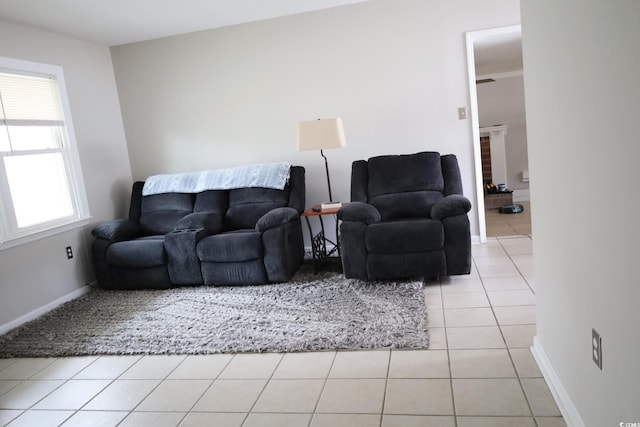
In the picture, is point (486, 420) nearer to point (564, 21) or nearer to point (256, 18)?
point (564, 21)

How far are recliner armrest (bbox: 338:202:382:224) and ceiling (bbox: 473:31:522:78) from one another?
208 cm

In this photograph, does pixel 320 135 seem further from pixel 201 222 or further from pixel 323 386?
pixel 323 386

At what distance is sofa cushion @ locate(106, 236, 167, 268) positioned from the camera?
405 centimetres

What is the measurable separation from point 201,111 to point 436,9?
250 centimetres

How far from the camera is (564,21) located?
159cm

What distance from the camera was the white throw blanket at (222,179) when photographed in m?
4.41

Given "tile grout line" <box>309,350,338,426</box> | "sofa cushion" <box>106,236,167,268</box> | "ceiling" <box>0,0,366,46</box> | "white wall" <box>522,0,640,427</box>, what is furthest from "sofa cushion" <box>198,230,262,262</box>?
"white wall" <box>522,0,640,427</box>

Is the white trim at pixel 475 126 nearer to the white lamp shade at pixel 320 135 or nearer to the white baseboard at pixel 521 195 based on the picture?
the white lamp shade at pixel 320 135

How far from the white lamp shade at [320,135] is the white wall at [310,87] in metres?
0.82

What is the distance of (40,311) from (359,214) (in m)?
2.69

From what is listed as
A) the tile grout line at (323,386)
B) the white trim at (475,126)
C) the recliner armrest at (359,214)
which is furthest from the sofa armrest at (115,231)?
the white trim at (475,126)

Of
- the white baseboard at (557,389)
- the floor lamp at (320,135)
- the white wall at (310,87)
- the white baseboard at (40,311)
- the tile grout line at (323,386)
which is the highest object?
the white wall at (310,87)

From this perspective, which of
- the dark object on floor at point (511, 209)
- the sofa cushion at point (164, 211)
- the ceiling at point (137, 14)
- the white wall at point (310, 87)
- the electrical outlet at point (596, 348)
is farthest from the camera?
the dark object on floor at point (511, 209)

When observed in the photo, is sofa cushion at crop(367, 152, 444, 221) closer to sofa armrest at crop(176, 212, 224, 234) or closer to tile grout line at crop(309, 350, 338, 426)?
sofa armrest at crop(176, 212, 224, 234)
